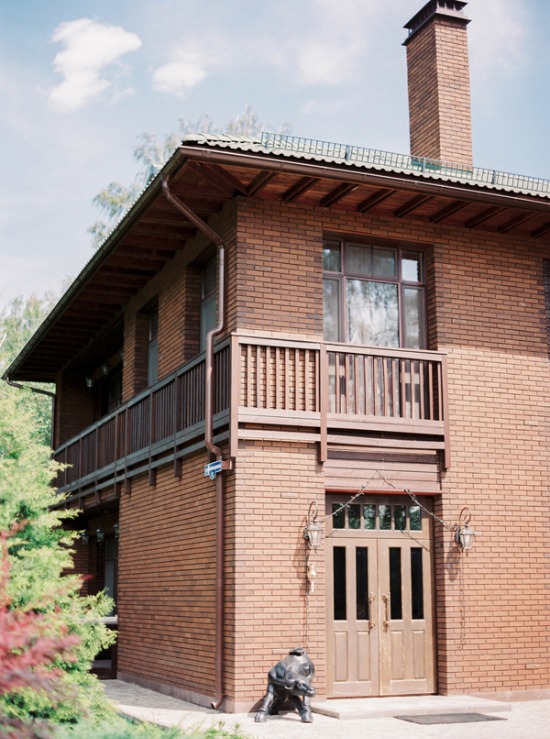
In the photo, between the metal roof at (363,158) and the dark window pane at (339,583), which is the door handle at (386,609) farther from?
the metal roof at (363,158)

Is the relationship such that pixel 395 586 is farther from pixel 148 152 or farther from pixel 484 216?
pixel 148 152

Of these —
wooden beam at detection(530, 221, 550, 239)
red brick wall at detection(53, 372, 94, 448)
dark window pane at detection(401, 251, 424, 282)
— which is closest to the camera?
dark window pane at detection(401, 251, 424, 282)

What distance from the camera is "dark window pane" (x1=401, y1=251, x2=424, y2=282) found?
1379 centimetres

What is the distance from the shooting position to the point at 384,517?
12898mm

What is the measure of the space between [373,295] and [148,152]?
24.6 m

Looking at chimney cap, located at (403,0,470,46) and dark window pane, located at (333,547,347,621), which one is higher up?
chimney cap, located at (403,0,470,46)

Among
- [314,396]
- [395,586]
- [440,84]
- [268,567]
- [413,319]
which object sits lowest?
[395,586]

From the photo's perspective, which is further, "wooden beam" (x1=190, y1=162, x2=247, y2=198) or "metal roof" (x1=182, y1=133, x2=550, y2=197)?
"wooden beam" (x1=190, y1=162, x2=247, y2=198)

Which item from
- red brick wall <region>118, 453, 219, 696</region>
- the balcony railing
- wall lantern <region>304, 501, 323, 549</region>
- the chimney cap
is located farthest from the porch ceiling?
the chimney cap

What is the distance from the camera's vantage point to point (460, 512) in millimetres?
13000

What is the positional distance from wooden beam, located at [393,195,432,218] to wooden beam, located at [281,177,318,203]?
150 cm

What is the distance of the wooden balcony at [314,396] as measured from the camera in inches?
476

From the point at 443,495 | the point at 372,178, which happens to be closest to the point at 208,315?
the point at 372,178

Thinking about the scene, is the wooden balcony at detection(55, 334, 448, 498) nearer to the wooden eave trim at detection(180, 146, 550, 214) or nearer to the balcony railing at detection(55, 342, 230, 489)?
the balcony railing at detection(55, 342, 230, 489)
